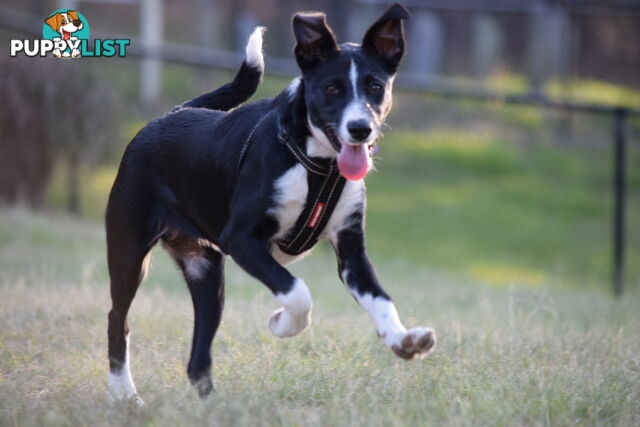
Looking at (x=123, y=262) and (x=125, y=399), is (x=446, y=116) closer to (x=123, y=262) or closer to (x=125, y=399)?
(x=123, y=262)

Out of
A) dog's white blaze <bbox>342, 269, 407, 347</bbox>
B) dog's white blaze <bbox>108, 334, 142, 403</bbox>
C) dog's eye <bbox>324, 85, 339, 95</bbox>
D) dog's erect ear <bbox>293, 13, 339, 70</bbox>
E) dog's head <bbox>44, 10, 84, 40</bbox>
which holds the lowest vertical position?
dog's white blaze <bbox>108, 334, 142, 403</bbox>

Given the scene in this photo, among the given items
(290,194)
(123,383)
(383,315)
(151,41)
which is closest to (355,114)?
(290,194)

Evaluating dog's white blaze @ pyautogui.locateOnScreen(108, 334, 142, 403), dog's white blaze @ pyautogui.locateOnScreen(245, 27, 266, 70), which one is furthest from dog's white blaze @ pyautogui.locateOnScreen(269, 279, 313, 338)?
dog's white blaze @ pyautogui.locateOnScreen(245, 27, 266, 70)

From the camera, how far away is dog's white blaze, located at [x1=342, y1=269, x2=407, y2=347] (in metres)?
3.93

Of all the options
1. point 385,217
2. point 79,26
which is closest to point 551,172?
point 385,217

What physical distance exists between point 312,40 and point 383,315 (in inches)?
50.2

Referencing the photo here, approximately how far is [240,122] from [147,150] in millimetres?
537

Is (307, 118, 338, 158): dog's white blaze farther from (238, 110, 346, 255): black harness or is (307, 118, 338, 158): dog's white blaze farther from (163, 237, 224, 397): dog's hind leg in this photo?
(163, 237, 224, 397): dog's hind leg

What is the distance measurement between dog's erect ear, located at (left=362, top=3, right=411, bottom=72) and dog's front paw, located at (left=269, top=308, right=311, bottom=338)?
1257 millimetres

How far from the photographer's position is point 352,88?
416 centimetres

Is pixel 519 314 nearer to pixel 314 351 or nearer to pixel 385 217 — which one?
pixel 314 351

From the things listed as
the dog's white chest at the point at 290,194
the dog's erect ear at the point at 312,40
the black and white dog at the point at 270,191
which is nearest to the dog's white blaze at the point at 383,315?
the black and white dog at the point at 270,191

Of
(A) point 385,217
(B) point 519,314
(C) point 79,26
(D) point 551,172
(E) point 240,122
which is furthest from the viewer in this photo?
(D) point 551,172

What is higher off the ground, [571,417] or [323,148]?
[323,148]
